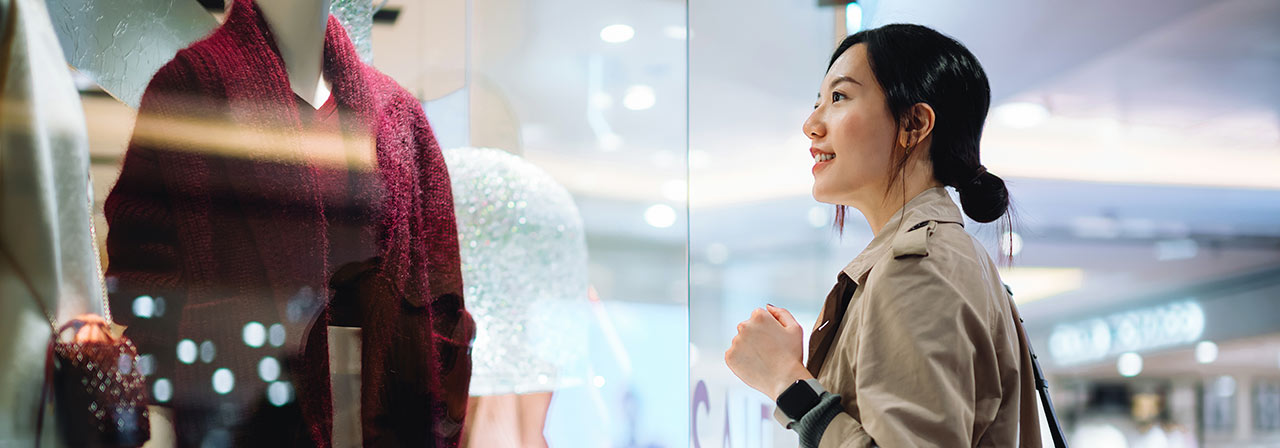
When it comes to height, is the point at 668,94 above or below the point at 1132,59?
below

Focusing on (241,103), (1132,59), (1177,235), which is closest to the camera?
(241,103)

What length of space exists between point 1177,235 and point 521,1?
20.2 feet

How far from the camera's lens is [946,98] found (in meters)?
1.28

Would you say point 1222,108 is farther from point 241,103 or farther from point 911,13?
point 241,103

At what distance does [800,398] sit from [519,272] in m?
0.48

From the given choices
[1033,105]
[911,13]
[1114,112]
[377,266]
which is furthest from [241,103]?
[1114,112]

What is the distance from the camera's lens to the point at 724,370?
219cm

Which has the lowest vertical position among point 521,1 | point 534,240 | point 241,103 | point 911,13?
point 534,240

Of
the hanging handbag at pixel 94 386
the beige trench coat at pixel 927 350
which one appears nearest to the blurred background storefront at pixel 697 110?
the hanging handbag at pixel 94 386

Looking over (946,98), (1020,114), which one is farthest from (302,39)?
(1020,114)

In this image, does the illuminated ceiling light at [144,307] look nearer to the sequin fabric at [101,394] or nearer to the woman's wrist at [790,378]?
the sequin fabric at [101,394]

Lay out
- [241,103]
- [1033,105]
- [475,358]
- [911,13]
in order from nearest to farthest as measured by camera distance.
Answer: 1. [241,103]
2. [475,358]
3. [911,13]
4. [1033,105]

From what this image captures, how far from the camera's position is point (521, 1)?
5.07 ft

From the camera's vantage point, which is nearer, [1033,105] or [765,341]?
[765,341]
